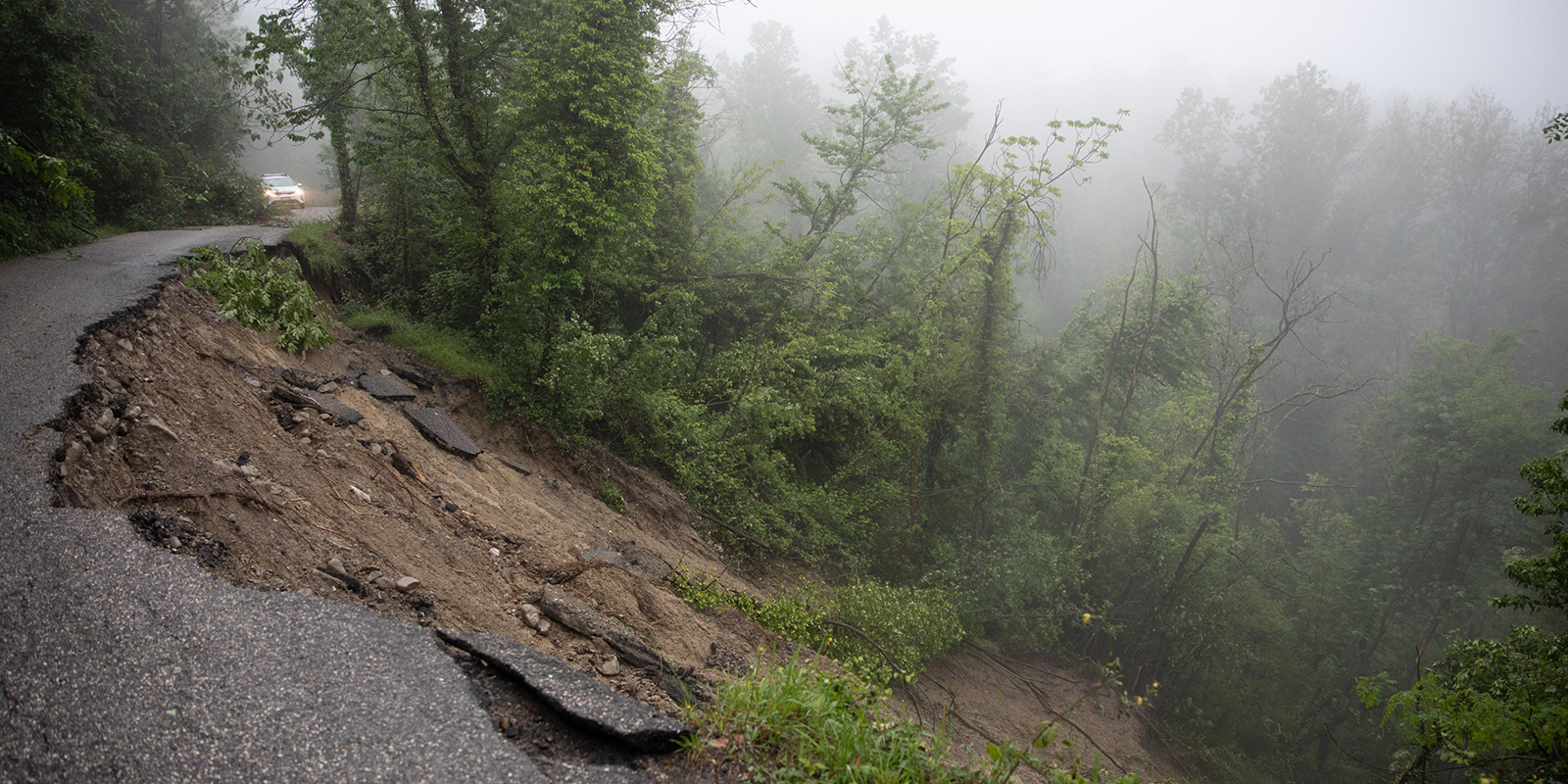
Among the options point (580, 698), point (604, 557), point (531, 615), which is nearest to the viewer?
point (580, 698)

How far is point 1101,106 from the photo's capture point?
8519 centimetres

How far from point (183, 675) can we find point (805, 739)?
254 centimetres

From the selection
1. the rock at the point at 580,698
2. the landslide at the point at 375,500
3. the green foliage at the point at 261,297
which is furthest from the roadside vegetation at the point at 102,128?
the rock at the point at 580,698

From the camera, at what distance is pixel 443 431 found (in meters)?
7.02

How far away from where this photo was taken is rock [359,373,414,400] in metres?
6.93

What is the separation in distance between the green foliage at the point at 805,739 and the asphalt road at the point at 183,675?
964 mm

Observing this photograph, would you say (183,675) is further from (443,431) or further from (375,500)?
(443,431)

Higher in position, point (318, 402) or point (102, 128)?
point (102, 128)

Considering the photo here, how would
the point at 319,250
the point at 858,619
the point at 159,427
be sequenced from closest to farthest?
1. the point at 159,427
2. the point at 858,619
3. the point at 319,250

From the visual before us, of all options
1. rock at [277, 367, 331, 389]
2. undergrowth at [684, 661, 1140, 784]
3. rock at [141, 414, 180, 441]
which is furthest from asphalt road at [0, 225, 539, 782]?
rock at [277, 367, 331, 389]

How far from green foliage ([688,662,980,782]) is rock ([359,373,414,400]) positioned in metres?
5.46

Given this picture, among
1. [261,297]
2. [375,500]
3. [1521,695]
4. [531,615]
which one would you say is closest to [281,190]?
[261,297]

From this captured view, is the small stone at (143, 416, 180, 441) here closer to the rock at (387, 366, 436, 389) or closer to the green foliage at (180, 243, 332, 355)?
the green foliage at (180, 243, 332, 355)

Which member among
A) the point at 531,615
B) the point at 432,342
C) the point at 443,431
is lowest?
the point at 531,615
